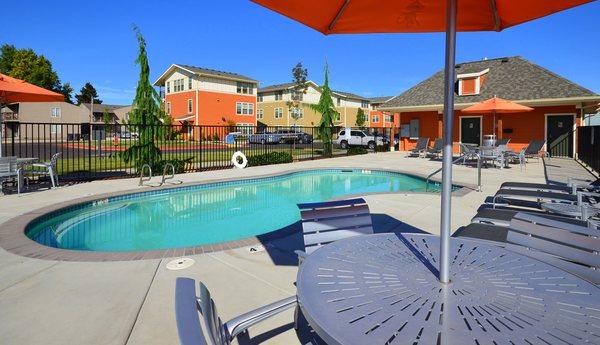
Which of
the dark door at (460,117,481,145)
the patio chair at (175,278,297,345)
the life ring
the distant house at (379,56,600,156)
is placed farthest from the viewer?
the dark door at (460,117,481,145)

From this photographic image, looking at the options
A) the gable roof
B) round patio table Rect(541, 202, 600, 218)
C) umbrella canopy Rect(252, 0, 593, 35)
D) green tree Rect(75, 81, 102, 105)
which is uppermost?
green tree Rect(75, 81, 102, 105)

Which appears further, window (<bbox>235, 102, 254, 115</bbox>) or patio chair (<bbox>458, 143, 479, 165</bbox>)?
window (<bbox>235, 102, 254, 115</bbox>)

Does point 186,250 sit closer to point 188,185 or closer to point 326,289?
point 326,289

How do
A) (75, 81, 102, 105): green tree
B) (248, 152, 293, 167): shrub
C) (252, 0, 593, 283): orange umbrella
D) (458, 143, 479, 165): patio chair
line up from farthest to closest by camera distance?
1. (75, 81, 102, 105): green tree
2. (248, 152, 293, 167): shrub
3. (458, 143, 479, 165): patio chair
4. (252, 0, 593, 283): orange umbrella

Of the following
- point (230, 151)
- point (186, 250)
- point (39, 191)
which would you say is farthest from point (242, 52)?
point (186, 250)

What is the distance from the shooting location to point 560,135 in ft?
60.1

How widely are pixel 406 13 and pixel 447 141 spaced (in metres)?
1.27

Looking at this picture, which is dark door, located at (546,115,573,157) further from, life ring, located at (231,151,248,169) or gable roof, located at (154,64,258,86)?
gable roof, located at (154,64,258,86)

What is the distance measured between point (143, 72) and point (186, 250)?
31.6 feet

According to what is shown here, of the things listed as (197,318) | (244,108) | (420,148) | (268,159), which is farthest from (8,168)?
(244,108)

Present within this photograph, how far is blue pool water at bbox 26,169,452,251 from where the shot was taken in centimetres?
605

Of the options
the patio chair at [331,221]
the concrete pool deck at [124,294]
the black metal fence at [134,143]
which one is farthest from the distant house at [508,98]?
the patio chair at [331,221]

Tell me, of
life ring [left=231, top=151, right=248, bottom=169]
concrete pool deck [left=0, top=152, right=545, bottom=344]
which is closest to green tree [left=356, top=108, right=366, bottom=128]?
life ring [left=231, top=151, right=248, bottom=169]

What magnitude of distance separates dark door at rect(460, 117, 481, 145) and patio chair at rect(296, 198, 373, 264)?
66.8ft
